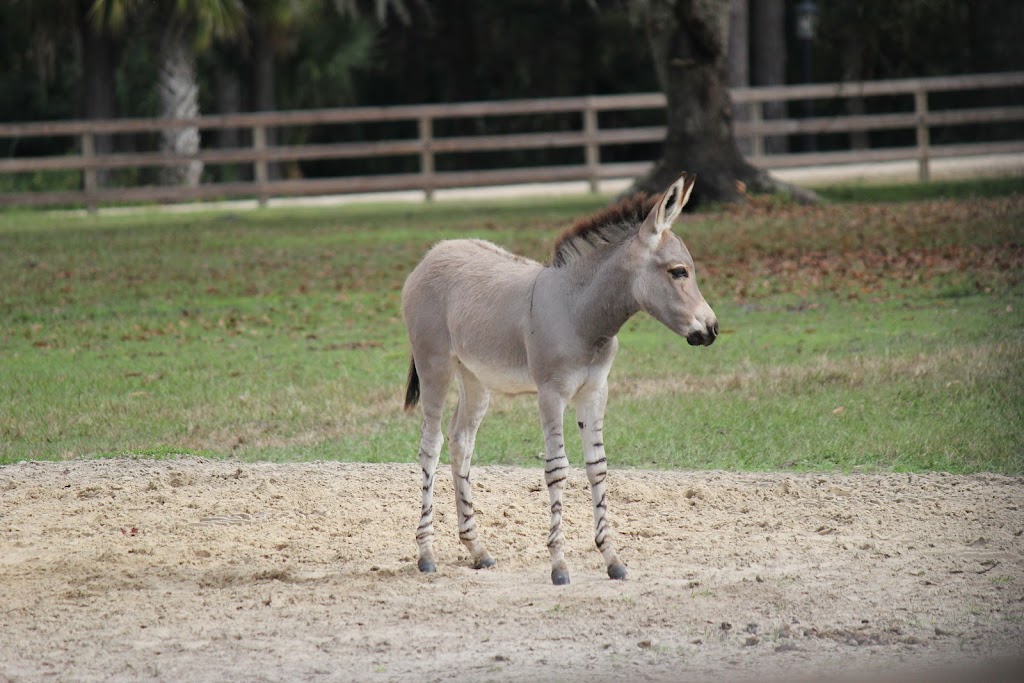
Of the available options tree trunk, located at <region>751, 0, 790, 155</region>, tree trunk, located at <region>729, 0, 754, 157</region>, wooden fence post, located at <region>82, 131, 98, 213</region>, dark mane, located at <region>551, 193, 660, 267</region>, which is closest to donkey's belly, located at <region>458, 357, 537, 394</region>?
dark mane, located at <region>551, 193, 660, 267</region>

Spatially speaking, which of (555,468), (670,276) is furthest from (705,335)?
(555,468)

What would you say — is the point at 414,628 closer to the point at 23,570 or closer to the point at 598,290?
the point at 598,290

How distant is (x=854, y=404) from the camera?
10852 millimetres

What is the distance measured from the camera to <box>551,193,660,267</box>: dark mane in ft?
22.6

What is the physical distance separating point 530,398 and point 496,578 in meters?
5.21

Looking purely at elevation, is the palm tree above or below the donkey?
above

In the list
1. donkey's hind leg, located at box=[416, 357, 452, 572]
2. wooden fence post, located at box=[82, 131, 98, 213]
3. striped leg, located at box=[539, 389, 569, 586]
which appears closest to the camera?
striped leg, located at box=[539, 389, 569, 586]

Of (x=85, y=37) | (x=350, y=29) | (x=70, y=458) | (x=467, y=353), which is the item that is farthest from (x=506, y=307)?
(x=350, y=29)

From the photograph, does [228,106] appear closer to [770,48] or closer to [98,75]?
[98,75]

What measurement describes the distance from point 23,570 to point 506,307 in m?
2.98

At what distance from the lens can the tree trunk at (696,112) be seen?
24.1 meters

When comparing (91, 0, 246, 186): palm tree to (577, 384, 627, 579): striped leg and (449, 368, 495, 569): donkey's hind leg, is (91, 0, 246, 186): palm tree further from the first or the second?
(577, 384, 627, 579): striped leg

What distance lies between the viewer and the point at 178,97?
106ft

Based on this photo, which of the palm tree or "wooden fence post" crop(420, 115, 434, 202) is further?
"wooden fence post" crop(420, 115, 434, 202)
